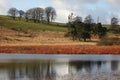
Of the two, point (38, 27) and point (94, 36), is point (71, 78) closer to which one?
point (94, 36)

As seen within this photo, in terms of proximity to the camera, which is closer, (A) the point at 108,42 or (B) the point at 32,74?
(B) the point at 32,74

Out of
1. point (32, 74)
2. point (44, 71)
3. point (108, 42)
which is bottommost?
point (108, 42)

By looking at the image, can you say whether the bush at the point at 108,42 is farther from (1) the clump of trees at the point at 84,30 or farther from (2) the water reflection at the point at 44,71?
(2) the water reflection at the point at 44,71

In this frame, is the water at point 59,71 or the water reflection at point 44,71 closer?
the water at point 59,71

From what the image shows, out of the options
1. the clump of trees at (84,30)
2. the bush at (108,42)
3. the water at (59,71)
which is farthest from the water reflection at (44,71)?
the clump of trees at (84,30)

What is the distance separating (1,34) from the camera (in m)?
134

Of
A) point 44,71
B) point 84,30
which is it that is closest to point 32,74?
point 44,71

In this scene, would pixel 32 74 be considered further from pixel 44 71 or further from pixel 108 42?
pixel 108 42

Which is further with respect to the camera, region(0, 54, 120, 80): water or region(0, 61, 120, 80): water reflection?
region(0, 61, 120, 80): water reflection

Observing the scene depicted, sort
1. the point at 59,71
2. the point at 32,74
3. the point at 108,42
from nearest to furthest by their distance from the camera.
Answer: the point at 32,74, the point at 59,71, the point at 108,42

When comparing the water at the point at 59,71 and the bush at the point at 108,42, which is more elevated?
the water at the point at 59,71

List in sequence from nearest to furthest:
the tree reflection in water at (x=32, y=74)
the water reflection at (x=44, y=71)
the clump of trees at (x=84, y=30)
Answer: the tree reflection in water at (x=32, y=74)
the water reflection at (x=44, y=71)
the clump of trees at (x=84, y=30)

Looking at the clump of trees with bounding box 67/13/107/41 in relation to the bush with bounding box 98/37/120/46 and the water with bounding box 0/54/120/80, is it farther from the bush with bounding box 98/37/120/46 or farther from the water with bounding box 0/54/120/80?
the water with bounding box 0/54/120/80

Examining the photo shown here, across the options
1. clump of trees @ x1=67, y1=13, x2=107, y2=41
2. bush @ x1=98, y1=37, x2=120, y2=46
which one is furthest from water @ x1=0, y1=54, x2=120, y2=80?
clump of trees @ x1=67, y1=13, x2=107, y2=41
